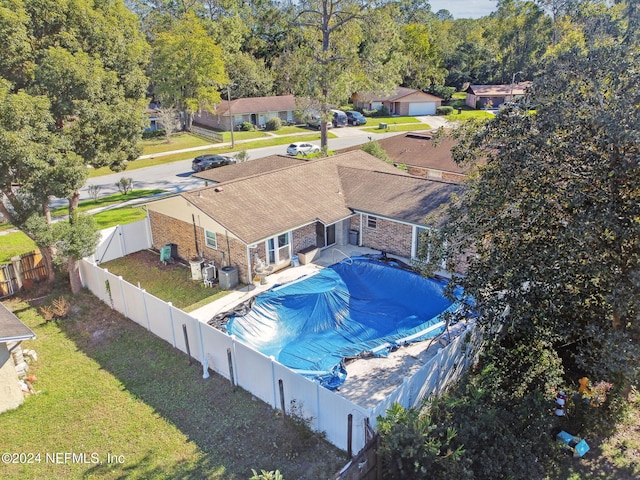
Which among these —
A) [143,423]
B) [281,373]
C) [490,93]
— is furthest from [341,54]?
[490,93]

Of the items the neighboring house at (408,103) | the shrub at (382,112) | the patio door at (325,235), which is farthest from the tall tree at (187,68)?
the patio door at (325,235)

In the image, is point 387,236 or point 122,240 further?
point 122,240

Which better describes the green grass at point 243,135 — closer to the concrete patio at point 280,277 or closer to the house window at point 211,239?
the concrete patio at point 280,277

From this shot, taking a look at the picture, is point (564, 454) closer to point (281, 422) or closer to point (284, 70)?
point (281, 422)

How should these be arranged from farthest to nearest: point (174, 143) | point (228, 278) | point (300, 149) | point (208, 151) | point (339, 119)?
point (339, 119) → point (174, 143) → point (208, 151) → point (300, 149) → point (228, 278)

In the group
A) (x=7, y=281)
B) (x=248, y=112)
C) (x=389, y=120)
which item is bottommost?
(x=7, y=281)

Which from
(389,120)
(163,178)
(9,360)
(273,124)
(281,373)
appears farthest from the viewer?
(389,120)

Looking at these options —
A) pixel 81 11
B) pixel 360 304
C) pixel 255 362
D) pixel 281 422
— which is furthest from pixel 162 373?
pixel 81 11

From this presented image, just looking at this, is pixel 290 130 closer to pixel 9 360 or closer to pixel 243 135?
pixel 243 135
